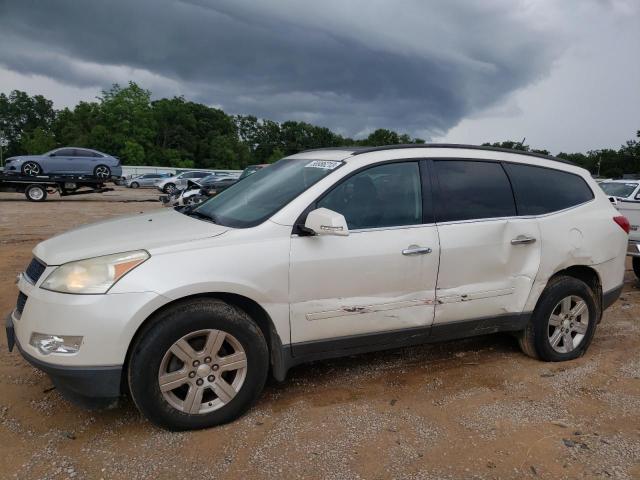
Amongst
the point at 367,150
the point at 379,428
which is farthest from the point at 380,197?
the point at 379,428

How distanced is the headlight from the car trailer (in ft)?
70.6

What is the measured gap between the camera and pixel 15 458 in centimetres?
266

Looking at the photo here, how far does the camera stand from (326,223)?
2.89 metres

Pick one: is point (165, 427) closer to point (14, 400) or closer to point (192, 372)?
point (192, 372)

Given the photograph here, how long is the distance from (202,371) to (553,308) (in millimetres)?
2786

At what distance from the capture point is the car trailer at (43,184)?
21000 millimetres

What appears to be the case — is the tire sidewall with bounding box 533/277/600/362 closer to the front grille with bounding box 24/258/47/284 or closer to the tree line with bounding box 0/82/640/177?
the front grille with bounding box 24/258/47/284

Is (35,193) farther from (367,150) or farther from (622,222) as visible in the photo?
(622,222)

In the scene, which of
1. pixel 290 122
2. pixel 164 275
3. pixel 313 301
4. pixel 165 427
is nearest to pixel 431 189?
pixel 313 301

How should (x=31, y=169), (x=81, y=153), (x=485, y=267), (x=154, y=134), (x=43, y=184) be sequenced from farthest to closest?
(x=154, y=134)
(x=81, y=153)
(x=31, y=169)
(x=43, y=184)
(x=485, y=267)

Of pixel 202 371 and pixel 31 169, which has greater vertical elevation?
pixel 31 169

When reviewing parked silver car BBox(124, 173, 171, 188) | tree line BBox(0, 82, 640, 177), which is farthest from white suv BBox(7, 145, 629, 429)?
tree line BBox(0, 82, 640, 177)

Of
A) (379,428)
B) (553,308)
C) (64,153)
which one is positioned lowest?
(379,428)

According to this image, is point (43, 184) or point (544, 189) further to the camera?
point (43, 184)
